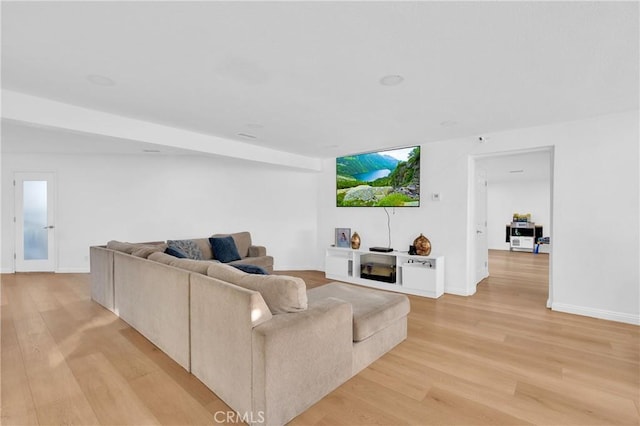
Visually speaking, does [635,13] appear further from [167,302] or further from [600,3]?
[167,302]

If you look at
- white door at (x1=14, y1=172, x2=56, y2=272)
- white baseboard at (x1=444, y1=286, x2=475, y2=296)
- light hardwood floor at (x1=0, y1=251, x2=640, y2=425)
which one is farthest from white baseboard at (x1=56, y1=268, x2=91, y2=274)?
white baseboard at (x1=444, y1=286, x2=475, y2=296)

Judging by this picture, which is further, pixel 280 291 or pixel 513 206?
pixel 513 206

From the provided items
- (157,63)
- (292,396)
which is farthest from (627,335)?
(157,63)

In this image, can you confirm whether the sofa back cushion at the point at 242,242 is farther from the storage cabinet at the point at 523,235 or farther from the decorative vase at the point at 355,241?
the storage cabinet at the point at 523,235

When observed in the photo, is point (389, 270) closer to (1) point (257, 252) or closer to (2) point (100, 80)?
(1) point (257, 252)

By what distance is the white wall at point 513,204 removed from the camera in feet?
30.3

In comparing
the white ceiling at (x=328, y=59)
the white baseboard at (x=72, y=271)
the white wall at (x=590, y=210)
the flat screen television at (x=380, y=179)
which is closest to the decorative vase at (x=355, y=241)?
the flat screen television at (x=380, y=179)

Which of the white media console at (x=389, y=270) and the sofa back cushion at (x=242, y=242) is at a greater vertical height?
the sofa back cushion at (x=242, y=242)

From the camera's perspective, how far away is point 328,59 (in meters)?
2.21

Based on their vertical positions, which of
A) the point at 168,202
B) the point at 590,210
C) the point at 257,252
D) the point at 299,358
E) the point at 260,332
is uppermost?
the point at 168,202

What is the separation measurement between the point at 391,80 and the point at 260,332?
2.19 m

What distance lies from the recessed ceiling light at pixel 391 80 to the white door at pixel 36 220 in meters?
6.79

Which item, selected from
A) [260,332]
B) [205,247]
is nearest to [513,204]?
[205,247]

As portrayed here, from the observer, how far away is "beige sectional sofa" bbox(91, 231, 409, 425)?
1.72 m
